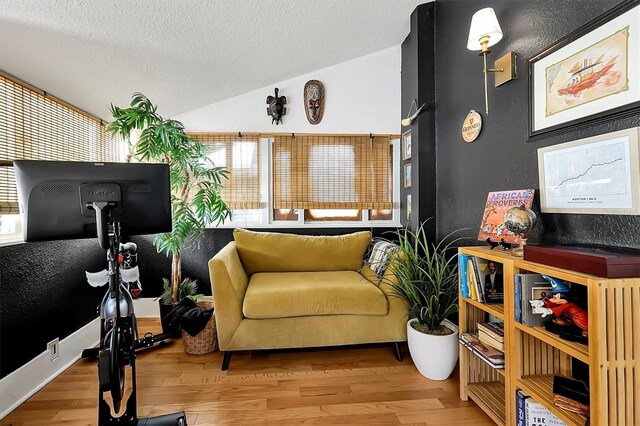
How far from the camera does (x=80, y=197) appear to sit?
1.23 meters

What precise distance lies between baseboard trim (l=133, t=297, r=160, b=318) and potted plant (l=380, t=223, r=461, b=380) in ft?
7.92

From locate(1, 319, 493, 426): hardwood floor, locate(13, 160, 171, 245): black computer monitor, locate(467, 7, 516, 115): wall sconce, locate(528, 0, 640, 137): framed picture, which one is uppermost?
locate(467, 7, 516, 115): wall sconce

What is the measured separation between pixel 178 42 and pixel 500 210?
91.9 inches

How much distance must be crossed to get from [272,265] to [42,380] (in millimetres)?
1644

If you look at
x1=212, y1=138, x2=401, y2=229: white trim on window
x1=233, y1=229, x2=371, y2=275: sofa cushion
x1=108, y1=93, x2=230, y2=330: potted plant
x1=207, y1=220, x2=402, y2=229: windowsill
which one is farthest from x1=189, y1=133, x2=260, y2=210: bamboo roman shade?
x1=233, y1=229, x2=371, y2=275: sofa cushion

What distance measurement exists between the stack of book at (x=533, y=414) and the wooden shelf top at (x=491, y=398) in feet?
0.51

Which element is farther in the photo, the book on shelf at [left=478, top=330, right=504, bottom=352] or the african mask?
the african mask

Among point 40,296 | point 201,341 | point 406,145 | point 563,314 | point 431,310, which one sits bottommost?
point 201,341

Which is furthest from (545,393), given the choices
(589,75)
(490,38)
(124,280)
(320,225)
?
(124,280)

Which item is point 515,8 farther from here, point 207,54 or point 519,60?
point 207,54

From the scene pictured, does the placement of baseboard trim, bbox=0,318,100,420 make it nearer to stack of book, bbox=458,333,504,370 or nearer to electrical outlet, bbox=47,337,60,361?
electrical outlet, bbox=47,337,60,361

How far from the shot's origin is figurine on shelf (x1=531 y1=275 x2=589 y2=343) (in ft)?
3.40

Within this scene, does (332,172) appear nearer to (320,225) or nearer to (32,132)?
(320,225)

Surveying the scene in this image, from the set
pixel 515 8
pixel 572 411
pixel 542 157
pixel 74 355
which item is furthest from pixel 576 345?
pixel 74 355
